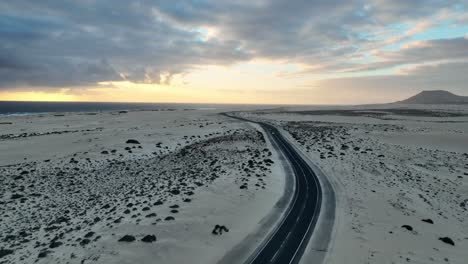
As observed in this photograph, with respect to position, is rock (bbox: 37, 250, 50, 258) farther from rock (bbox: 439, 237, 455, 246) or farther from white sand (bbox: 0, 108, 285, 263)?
rock (bbox: 439, 237, 455, 246)

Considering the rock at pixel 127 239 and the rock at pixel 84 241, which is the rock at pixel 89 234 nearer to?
the rock at pixel 84 241

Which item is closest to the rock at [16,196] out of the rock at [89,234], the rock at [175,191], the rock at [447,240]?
the rock at [89,234]

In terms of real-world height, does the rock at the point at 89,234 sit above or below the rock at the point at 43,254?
above

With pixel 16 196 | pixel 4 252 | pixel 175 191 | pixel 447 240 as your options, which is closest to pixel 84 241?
pixel 4 252

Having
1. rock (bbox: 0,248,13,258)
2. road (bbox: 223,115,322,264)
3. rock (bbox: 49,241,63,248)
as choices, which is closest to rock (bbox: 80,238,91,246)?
rock (bbox: 49,241,63,248)

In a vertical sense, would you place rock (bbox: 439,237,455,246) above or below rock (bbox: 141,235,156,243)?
below

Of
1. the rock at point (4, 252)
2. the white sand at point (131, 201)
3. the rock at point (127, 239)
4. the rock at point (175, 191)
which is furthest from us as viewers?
the rock at point (175, 191)

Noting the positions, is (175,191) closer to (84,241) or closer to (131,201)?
(131,201)

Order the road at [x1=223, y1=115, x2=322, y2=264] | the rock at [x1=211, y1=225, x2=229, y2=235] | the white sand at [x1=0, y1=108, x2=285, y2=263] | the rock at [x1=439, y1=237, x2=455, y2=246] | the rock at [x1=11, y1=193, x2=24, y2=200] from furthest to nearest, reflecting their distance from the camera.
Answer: the rock at [x1=11, y1=193, x2=24, y2=200], the rock at [x1=211, y1=225, x2=229, y2=235], the rock at [x1=439, y1=237, x2=455, y2=246], the white sand at [x1=0, y1=108, x2=285, y2=263], the road at [x1=223, y1=115, x2=322, y2=264]

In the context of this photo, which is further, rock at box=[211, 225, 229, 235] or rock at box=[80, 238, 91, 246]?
rock at box=[211, 225, 229, 235]

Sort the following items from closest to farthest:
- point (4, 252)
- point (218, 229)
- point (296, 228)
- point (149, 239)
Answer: point (4, 252), point (149, 239), point (218, 229), point (296, 228)
